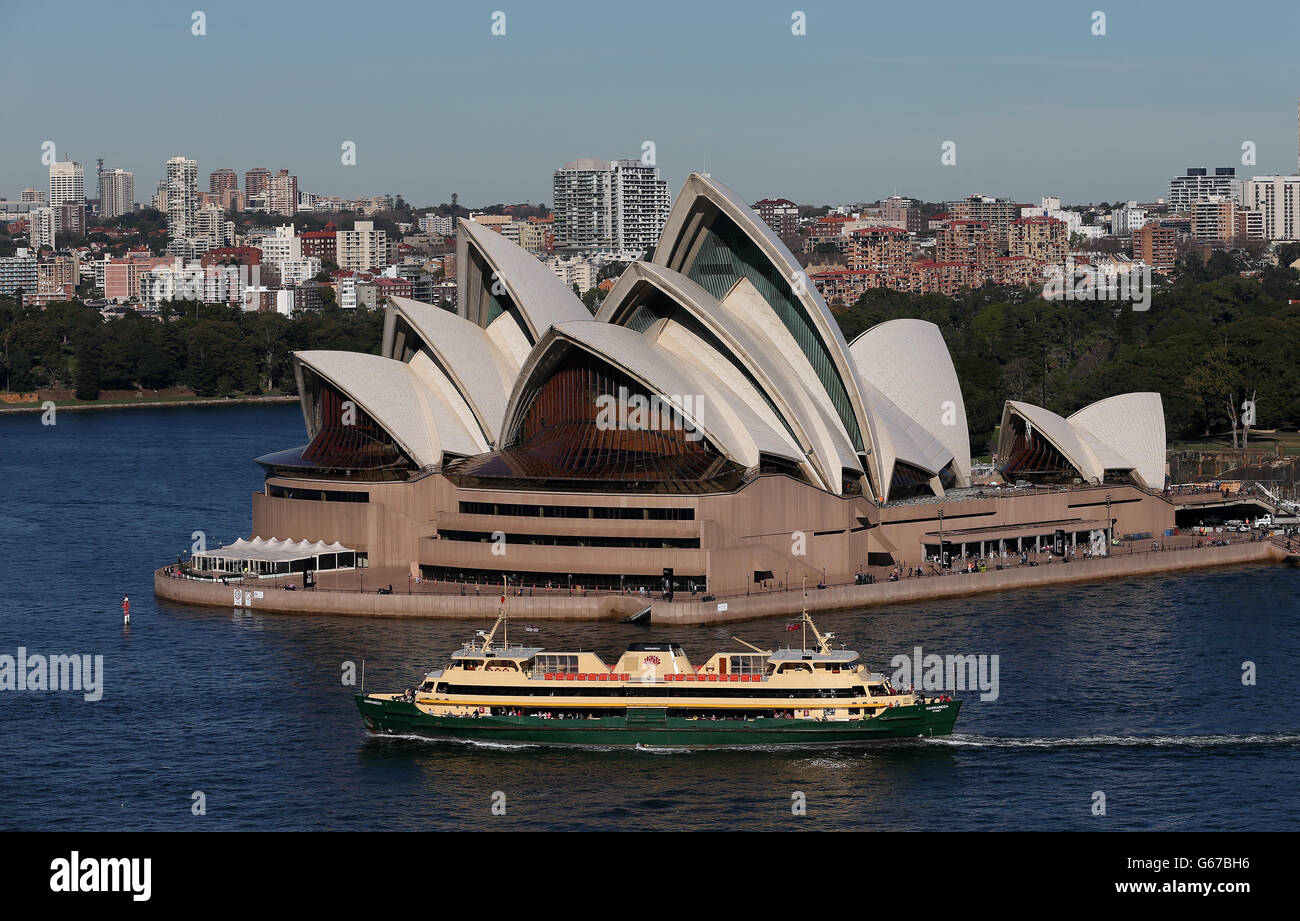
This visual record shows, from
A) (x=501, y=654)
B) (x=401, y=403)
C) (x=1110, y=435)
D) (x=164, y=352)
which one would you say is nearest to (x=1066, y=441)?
(x=1110, y=435)

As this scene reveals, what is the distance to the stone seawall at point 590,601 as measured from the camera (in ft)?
208

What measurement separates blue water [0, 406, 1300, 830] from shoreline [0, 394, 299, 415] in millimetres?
90228

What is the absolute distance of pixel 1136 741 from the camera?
47.3 meters

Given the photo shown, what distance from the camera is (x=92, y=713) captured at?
167 feet

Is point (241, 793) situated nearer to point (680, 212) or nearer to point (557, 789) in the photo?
point (557, 789)

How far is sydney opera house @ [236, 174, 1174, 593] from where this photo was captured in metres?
66.6

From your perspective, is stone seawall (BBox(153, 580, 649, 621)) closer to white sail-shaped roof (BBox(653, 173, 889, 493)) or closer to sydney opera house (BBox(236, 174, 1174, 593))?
sydney opera house (BBox(236, 174, 1174, 593))

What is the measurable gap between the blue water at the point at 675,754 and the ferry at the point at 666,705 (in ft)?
1.67

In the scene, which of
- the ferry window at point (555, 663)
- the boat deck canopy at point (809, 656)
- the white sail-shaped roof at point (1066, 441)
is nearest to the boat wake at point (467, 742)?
the ferry window at point (555, 663)

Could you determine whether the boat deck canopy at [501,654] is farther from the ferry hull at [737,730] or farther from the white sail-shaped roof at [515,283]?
the white sail-shaped roof at [515,283]

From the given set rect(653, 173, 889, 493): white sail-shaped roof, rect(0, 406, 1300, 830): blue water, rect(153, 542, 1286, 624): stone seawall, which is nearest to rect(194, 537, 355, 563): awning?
rect(153, 542, 1286, 624): stone seawall

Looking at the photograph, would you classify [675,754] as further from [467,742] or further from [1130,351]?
[1130,351]

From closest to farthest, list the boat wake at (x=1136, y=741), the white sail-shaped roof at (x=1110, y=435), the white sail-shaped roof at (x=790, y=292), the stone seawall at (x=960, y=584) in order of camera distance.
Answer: the boat wake at (x=1136, y=741), the stone seawall at (x=960, y=584), the white sail-shaped roof at (x=790, y=292), the white sail-shaped roof at (x=1110, y=435)

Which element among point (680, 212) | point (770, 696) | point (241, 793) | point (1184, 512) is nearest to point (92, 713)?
point (241, 793)
